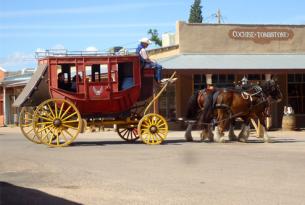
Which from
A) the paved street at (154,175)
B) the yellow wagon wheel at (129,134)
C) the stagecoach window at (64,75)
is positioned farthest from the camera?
the yellow wagon wheel at (129,134)

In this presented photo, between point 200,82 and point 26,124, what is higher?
point 200,82

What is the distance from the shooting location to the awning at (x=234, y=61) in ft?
82.1

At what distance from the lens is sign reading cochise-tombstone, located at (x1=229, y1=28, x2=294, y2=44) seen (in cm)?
2791

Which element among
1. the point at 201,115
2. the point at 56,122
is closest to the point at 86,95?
the point at 56,122

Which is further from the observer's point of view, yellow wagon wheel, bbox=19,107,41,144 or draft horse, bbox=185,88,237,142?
draft horse, bbox=185,88,237,142

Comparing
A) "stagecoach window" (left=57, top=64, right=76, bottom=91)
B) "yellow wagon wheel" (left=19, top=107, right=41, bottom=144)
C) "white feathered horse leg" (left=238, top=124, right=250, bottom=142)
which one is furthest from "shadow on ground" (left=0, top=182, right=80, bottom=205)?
"white feathered horse leg" (left=238, top=124, right=250, bottom=142)

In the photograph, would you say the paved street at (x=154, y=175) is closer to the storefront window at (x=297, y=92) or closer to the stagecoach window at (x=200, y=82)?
the stagecoach window at (x=200, y=82)

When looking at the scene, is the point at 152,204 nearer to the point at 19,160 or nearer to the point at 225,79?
the point at 19,160

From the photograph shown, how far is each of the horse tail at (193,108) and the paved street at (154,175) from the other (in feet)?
9.29

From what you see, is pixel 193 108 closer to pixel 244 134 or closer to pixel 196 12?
pixel 244 134

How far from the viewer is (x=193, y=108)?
61.2ft

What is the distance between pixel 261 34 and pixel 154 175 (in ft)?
62.2

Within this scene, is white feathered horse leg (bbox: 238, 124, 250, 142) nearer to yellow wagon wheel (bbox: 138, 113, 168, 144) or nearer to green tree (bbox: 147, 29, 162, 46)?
yellow wagon wheel (bbox: 138, 113, 168, 144)

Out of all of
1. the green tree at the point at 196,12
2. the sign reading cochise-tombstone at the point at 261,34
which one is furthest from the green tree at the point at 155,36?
the sign reading cochise-tombstone at the point at 261,34
